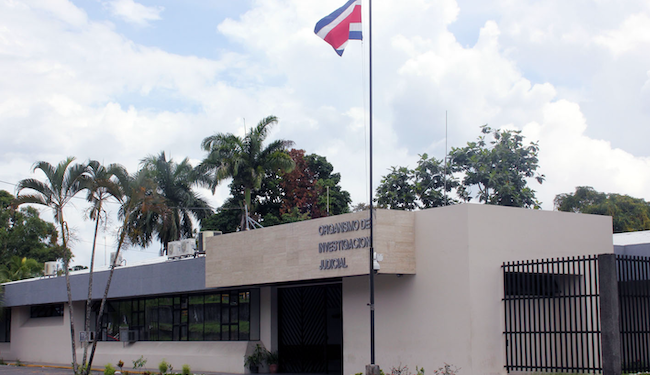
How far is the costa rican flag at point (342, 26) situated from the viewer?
18.5 m

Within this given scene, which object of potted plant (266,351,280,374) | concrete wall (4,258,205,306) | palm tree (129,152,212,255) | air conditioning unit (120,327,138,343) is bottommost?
potted plant (266,351,280,374)

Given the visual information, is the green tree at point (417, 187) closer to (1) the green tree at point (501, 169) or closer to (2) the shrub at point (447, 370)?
(1) the green tree at point (501, 169)

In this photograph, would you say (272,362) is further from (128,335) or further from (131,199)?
(128,335)

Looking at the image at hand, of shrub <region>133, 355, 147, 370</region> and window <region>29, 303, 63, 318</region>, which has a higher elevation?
window <region>29, 303, 63, 318</region>

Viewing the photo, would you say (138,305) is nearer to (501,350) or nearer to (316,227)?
(316,227)

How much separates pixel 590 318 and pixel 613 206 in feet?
112

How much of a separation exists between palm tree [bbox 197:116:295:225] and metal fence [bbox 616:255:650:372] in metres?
25.3

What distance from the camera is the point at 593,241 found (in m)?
19.5

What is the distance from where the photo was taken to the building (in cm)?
1736

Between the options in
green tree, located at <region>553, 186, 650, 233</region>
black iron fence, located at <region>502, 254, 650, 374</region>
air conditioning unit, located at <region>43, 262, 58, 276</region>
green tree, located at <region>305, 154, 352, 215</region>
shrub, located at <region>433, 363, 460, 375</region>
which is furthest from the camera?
green tree, located at <region>305, 154, 352, 215</region>

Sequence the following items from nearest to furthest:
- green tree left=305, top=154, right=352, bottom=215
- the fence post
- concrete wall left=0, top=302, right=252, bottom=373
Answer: the fence post
concrete wall left=0, top=302, right=252, bottom=373
green tree left=305, top=154, right=352, bottom=215

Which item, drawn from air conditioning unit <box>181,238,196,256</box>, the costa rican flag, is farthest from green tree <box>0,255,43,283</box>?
the costa rican flag

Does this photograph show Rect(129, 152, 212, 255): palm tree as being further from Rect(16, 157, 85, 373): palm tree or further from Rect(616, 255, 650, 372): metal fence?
Rect(616, 255, 650, 372): metal fence

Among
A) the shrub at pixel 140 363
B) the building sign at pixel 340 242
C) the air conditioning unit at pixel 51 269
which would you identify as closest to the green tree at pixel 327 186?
the air conditioning unit at pixel 51 269
